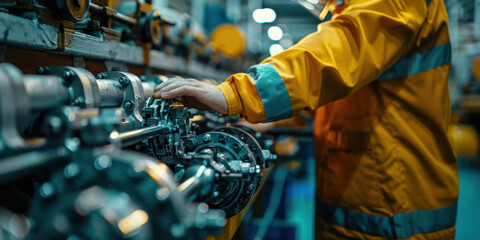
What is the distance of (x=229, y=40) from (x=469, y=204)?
2.88 metres

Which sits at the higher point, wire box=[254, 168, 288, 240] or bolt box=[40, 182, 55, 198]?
bolt box=[40, 182, 55, 198]

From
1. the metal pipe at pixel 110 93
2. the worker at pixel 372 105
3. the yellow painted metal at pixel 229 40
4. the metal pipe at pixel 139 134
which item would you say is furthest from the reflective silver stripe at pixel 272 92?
the yellow painted metal at pixel 229 40

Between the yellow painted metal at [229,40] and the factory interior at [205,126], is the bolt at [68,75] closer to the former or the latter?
the factory interior at [205,126]

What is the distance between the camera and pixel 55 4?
87 centimetres

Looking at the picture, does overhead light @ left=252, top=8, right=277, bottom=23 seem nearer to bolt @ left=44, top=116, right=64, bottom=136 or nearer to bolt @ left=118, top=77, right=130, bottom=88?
bolt @ left=118, top=77, right=130, bottom=88

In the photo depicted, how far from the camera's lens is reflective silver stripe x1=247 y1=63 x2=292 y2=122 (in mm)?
886

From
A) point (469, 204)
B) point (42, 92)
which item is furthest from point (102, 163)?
point (469, 204)

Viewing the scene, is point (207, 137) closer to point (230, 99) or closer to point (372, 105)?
point (230, 99)

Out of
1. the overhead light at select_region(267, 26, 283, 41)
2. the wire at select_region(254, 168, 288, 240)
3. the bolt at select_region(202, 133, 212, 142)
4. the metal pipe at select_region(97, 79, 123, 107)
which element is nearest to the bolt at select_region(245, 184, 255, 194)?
the bolt at select_region(202, 133, 212, 142)

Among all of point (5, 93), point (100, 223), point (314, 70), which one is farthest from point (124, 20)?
point (100, 223)

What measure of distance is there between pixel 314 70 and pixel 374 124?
1.23 feet

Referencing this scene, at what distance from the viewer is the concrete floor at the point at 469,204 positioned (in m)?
2.66

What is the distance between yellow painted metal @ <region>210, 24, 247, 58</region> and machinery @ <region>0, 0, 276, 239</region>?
7.92ft

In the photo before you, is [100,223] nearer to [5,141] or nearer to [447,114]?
[5,141]
